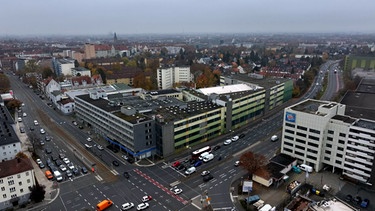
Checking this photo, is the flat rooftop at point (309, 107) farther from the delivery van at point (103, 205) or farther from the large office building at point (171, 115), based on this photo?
the delivery van at point (103, 205)

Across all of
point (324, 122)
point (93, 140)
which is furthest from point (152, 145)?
point (324, 122)

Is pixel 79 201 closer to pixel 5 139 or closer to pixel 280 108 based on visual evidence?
pixel 5 139

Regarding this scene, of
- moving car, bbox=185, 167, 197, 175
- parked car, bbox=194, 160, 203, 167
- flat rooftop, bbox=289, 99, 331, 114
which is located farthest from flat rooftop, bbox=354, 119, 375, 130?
moving car, bbox=185, 167, 197, 175

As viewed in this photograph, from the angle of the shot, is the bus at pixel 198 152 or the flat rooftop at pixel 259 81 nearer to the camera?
the bus at pixel 198 152

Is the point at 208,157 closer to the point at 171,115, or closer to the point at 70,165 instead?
the point at 171,115

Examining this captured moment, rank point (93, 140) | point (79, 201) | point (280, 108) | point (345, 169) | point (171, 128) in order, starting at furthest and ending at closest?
point (280, 108) → point (93, 140) → point (171, 128) → point (345, 169) → point (79, 201)

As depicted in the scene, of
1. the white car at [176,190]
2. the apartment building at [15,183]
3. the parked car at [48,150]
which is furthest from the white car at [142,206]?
the parked car at [48,150]

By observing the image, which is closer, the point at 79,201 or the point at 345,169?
the point at 79,201
